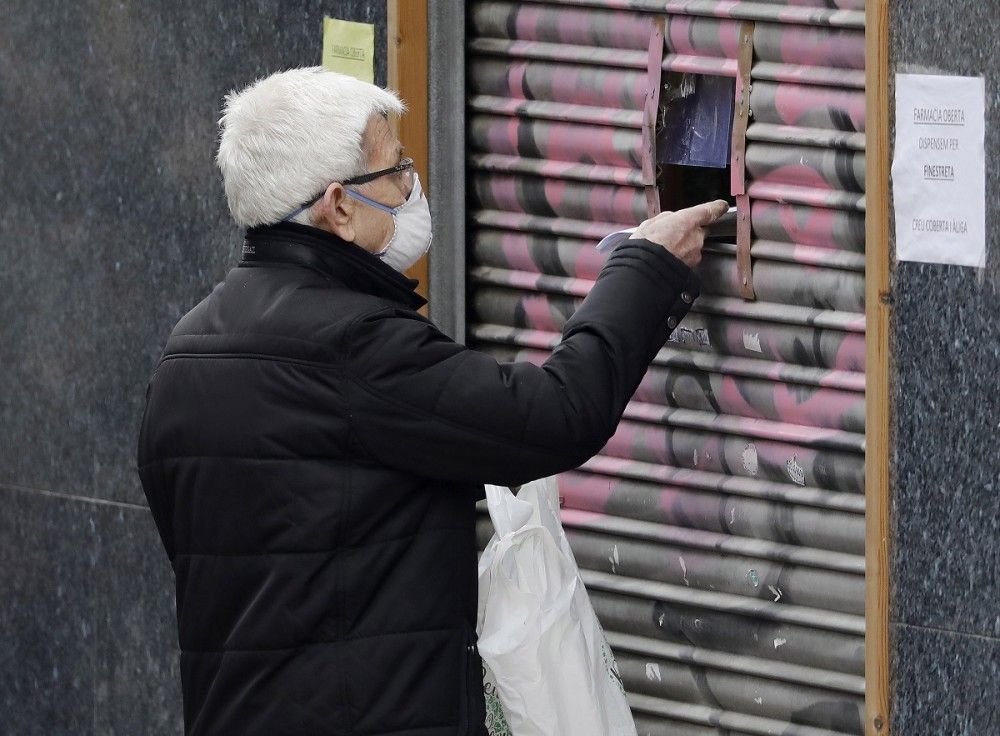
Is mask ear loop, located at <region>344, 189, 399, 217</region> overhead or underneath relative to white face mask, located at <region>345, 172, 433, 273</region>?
overhead

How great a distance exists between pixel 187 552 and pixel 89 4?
2.30m

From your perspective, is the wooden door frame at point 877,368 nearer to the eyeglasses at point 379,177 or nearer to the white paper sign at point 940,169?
the white paper sign at point 940,169

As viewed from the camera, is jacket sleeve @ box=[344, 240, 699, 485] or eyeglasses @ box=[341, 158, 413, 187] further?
eyeglasses @ box=[341, 158, 413, 187]

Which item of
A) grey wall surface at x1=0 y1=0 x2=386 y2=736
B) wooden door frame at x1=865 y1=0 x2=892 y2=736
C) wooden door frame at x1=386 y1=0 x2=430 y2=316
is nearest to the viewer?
wooden door frame at x1=865 y1=0 x2=892 y2=736

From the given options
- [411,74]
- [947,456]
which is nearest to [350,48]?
[411,74]

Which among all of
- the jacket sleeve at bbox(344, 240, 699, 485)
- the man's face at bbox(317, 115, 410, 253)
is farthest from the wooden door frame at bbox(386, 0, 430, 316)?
the jacket sleeve at bbox(344, 240, 699, 485)

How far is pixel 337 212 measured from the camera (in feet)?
10.2

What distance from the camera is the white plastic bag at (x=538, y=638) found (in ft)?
11.3

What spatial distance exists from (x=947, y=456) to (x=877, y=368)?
21 cm

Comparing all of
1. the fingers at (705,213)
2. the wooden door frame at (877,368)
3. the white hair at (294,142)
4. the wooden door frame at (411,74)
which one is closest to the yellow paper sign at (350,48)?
the wooden door frame at (411,74)

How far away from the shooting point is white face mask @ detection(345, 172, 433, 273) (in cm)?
322

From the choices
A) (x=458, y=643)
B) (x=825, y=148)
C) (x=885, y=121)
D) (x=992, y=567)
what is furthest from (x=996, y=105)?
(x=458, y=643)

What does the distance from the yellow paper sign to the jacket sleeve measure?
1.40 metres

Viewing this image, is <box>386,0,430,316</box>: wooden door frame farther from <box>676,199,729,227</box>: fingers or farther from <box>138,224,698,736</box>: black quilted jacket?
<box>138,224,698,736</box>: black quilted jacket
